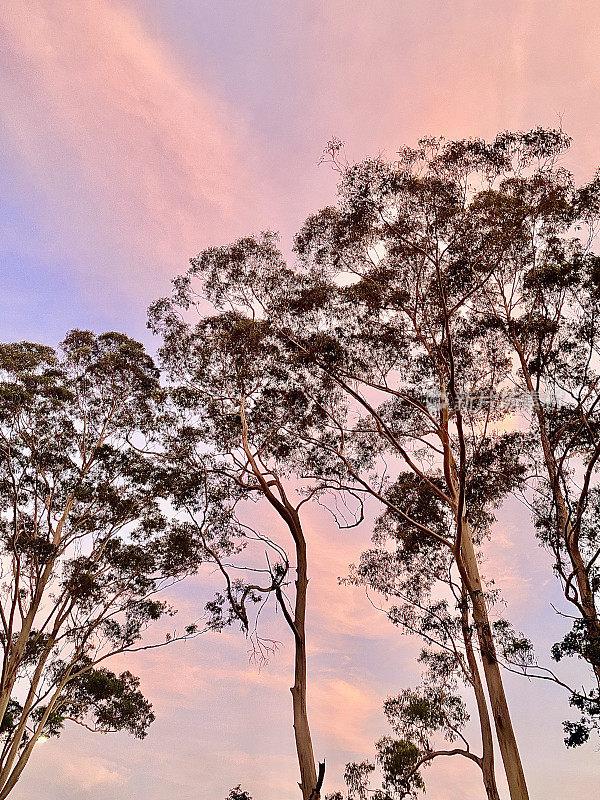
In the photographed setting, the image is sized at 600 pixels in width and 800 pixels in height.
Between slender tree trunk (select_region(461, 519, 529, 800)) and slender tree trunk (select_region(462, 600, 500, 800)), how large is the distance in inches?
50.2

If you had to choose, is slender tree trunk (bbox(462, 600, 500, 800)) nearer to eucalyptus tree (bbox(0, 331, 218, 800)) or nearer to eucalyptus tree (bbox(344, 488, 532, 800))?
eucalyptus tree (bbox(344, 488, 532, 800))

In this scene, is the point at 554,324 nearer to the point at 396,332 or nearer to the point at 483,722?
the point at 396,332

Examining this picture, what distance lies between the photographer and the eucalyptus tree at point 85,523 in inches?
484

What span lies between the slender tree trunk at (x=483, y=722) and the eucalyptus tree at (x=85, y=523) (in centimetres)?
557

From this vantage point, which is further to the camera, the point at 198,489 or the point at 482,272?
the point at 198,489

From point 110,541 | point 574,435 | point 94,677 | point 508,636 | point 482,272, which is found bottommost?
point 94,677

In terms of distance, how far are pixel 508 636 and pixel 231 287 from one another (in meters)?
8.36

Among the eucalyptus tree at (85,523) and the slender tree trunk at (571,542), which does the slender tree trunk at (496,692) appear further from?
the eucalyptus tree at (85,523)

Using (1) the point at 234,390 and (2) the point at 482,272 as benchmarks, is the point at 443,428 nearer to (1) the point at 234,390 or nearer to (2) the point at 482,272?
(2) the point at 482,272

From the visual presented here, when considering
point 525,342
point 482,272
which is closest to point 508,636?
point 525,342

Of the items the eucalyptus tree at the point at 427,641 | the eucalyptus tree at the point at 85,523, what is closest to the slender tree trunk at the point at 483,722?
the eucalyptus tree at the point at 427,641

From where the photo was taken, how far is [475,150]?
10648 millimetres

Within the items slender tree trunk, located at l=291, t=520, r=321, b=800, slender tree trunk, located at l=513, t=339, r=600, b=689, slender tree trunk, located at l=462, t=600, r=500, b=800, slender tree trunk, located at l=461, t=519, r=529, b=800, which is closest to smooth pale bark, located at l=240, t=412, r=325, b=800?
slender tree trunk, located at l=291, t=520, r=321, b=800

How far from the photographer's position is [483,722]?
11406 mm
